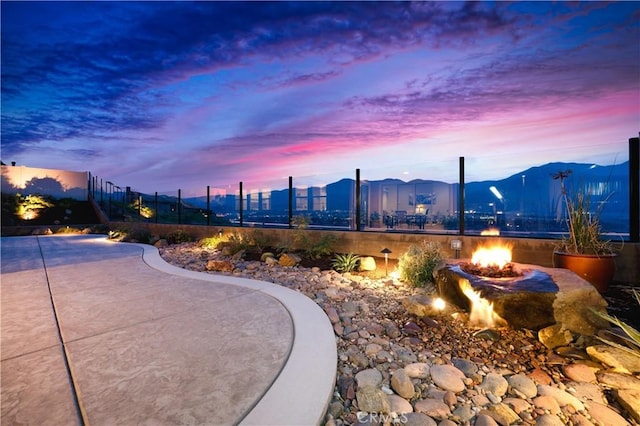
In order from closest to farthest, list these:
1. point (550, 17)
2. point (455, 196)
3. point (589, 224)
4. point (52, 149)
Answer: point (589, 224), point (550, 17), point (455, 196), point (52, 149)

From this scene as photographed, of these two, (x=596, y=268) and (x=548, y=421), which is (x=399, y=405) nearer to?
(x=548, y=421)

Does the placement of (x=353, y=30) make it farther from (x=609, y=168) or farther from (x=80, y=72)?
(x=80, y=72)

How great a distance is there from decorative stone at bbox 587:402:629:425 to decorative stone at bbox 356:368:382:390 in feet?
4.28

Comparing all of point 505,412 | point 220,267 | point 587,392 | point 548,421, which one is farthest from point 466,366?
point 220,267

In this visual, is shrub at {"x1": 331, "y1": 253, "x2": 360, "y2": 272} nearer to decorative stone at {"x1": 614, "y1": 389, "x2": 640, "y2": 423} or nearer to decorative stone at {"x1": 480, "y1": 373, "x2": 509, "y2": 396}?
decorative stone at {"x1": 480, "y1": 373, "x2": 509, "y2": 396}

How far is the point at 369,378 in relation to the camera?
196cm

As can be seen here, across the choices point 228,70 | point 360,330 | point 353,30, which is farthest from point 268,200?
point 360,330

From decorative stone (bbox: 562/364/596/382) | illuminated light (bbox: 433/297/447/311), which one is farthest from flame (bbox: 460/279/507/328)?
decorative stone (bbox: 562/364/596/382)

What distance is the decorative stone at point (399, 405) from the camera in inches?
65.3

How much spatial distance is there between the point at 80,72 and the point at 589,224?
1625 centimetres

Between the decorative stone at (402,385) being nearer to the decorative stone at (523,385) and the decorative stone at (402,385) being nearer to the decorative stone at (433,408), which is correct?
the decorative stone at (433,408)

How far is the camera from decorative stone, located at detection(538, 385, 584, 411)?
5.65ft

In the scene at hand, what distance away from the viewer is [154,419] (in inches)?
54.4

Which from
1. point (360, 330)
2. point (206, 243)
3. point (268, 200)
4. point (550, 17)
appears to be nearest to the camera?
point (360, 330)
